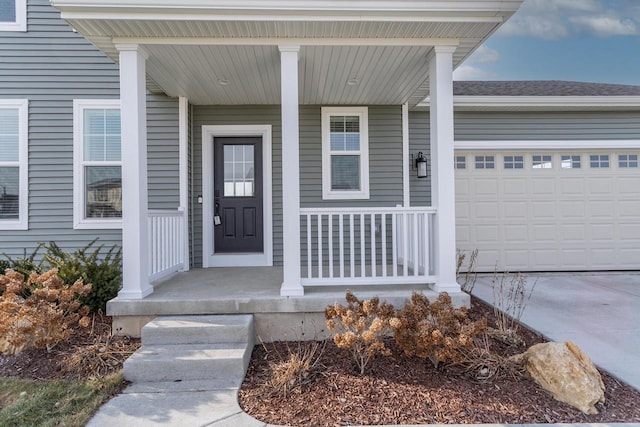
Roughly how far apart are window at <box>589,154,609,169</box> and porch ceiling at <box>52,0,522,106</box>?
355cm

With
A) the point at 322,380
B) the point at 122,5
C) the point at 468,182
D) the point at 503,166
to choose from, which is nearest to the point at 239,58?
the point at 122,5

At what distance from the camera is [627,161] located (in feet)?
19.0

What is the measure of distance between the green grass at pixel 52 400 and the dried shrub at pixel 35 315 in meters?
0.33

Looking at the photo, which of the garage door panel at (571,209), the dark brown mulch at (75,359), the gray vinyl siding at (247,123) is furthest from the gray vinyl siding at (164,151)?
the garage door panel at (571,209)

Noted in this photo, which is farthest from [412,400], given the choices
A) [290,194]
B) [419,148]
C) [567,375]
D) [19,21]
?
[19,21]

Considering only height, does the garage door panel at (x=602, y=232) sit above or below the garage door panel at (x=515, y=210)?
below

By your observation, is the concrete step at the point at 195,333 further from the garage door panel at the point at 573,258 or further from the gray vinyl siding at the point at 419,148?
the garage door panel at the point at 573,258

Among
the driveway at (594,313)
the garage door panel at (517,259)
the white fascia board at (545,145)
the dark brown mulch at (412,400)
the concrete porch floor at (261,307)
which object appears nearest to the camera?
the dark brown mulch at (412,400)

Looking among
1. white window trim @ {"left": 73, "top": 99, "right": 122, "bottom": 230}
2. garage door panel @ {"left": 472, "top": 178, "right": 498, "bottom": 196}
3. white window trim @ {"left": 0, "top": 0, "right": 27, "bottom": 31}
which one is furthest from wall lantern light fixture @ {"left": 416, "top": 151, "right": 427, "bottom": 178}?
white window trim @ {"left": 0, "top": 0, "right": 27, "bottom": 31}

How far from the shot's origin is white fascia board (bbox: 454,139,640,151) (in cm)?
559

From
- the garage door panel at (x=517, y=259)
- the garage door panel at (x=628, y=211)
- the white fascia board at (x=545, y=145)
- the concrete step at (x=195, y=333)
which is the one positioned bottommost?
the concrete step at (x=195, y=333)

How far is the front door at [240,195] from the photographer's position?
5.31 meters

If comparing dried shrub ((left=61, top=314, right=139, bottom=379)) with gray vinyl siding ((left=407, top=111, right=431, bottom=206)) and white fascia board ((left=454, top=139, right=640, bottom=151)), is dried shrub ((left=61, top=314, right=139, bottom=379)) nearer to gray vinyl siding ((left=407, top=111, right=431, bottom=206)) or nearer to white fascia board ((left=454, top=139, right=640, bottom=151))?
gray vinyl siding ((left=407, top=111, right=431, bottom=206))

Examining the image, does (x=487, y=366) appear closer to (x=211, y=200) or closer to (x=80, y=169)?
(x=211, y=200)
